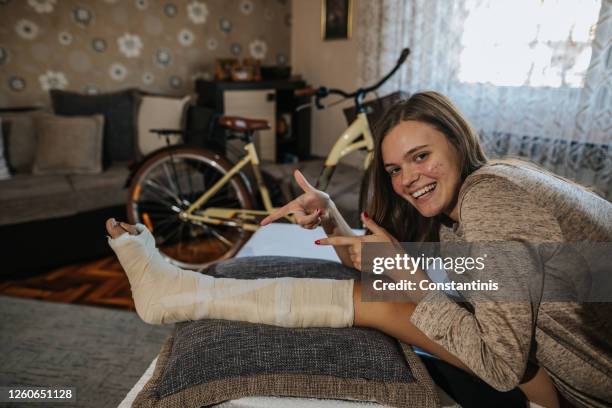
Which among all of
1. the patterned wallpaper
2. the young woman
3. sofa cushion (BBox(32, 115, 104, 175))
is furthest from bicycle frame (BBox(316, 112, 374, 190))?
the patterned wallpaper

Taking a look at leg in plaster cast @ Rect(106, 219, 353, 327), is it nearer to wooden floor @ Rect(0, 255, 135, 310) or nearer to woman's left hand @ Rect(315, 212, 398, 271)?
woman's left hand @ Rect(315, 212, 398, 271)

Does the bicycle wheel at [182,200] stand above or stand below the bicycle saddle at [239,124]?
below

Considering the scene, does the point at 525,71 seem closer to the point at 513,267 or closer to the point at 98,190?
the point at 513,267

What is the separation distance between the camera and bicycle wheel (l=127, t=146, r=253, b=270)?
85.7 inches

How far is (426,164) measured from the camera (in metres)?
0.97

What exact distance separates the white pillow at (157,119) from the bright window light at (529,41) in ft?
5.87

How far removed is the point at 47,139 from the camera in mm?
2494

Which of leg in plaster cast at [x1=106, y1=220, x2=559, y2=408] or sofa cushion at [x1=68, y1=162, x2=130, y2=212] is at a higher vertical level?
leg in plaster cast at [x1=106, y1=220, x2=559, y2=408]

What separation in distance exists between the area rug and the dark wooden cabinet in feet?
5.36

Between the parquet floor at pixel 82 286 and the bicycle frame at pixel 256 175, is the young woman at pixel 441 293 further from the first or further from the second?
the parquet floor at pixel 82 286

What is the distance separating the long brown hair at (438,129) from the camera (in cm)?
98

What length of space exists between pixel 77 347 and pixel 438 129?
5.35 ft

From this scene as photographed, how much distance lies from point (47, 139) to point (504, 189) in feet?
8.50

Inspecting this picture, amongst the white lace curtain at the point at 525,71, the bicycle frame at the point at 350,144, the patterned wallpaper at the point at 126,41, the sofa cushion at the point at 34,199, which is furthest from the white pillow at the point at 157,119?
the white lace curtain at the point at 525,71
